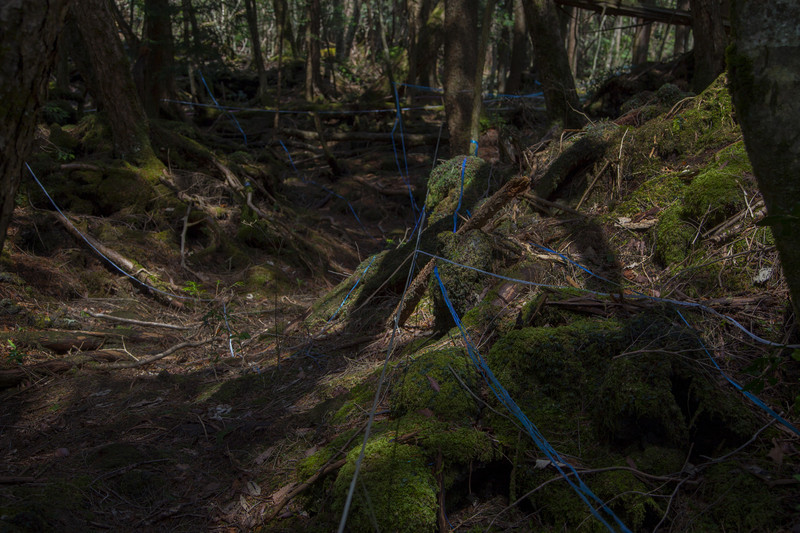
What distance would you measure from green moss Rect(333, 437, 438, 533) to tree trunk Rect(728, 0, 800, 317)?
1558 millimetres

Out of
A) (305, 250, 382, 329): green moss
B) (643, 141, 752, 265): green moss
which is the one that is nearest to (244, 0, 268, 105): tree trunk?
(305, 250, 382, 329): green moss

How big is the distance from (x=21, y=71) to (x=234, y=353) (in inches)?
132

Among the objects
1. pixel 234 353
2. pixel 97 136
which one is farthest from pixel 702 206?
pixel 97 136

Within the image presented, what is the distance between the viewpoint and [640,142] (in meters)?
5.00

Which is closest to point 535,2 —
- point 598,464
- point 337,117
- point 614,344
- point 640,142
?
point 640,142

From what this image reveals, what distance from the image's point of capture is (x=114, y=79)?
7051mm

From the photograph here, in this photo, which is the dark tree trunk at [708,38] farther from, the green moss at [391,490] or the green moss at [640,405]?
the green moss at [391,490]

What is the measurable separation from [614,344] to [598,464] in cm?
61

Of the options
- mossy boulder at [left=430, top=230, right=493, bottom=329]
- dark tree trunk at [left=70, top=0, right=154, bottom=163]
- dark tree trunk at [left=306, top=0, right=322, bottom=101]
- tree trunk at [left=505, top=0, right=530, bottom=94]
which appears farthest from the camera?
dark tree trunk at [left=306, top=0, right=322, bottom=101]

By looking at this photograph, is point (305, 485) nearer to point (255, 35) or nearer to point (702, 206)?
point (702, 206)

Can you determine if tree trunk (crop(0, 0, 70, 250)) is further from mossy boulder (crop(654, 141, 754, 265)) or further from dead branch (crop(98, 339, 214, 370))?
mossy boulder (crop(654, 141, 754, 265))

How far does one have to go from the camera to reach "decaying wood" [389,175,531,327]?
3.65 m

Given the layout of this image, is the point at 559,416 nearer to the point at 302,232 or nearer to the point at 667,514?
the point at 667,514

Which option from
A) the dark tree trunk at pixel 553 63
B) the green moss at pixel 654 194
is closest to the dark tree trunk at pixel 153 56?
the dark tree trunk at pixel 553 63
